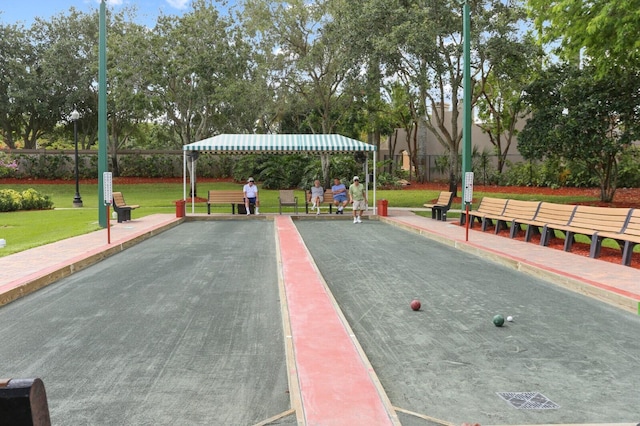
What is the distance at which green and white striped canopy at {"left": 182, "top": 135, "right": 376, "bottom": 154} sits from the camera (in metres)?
19.8

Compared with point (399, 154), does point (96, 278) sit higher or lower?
lower

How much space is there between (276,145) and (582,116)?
1188 cm

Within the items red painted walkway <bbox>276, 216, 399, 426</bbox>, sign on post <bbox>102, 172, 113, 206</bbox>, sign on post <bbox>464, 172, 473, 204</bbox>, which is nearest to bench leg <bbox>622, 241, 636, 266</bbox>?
sign on post <bbox>464, 172, 473, 204</bbox>

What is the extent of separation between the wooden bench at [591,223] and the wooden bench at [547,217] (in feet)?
0.67

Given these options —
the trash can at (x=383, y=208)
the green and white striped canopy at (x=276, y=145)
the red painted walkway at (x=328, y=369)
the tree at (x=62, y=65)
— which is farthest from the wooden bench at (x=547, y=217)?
the tree at (x=62, y=65)

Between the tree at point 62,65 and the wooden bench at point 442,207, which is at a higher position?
the tree at point 62,65

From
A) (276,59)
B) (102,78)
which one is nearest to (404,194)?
(276,59)

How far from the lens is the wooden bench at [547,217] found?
37.0ft

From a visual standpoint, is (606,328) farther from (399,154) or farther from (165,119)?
(399,154)

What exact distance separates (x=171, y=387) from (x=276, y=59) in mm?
25247

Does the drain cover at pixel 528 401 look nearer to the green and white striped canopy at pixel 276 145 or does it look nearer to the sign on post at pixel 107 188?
the sign on post at pixel 107 188

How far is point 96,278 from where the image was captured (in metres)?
7.99

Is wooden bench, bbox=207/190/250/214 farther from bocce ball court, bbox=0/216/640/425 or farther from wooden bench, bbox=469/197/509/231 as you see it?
bocce ball court, bbox=0/216/640/425

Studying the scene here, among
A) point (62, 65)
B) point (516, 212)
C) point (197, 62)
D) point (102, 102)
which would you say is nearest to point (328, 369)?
→ point (516, 212)
